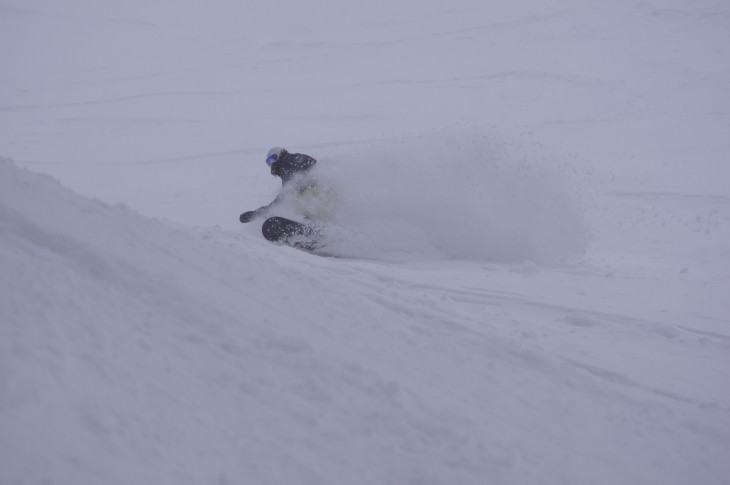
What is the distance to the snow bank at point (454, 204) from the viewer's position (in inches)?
206

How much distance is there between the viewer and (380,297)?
3055mm

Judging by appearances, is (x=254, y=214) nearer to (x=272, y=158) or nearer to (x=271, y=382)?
(x=272, y=158)

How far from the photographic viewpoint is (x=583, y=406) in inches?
93.0

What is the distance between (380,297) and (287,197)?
10.1ft

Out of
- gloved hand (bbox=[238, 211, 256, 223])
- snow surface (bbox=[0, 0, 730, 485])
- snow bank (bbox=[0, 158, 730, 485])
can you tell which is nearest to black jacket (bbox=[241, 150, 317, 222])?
gloved hand (bbox=[238, 211, 256, 223])

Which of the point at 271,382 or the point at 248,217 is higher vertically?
the point at 248,217

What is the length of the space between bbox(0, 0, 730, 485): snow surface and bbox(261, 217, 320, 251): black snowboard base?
7.7 inches

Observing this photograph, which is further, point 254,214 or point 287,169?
point 287,169

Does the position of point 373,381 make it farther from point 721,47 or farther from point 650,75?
point 721,47

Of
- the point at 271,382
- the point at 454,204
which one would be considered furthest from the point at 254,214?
the point at 271,382

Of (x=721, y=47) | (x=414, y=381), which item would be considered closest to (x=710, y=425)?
(x=414, y=381)

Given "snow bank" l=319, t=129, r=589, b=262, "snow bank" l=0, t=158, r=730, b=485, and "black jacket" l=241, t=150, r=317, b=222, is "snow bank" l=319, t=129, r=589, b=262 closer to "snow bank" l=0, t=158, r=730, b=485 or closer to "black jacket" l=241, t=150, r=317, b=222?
"black jacket" l=241, t=150, r=317, b=222

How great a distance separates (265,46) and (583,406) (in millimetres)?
16051

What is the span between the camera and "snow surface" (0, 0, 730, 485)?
66.4 inches
